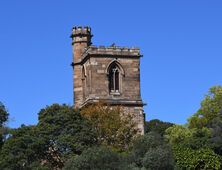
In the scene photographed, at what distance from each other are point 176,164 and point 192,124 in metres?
19.4

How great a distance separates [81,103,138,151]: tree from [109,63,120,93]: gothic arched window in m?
2.98

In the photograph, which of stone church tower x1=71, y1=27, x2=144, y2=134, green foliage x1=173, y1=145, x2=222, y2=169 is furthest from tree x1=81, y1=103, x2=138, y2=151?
green foliage x1=173, y1=145, x2=222, y2=169

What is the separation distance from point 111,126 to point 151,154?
1015 cm

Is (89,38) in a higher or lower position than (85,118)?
higher

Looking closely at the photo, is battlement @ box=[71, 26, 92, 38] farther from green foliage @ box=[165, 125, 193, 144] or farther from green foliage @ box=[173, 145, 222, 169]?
green foliage @ box=[173, 145, 222, 169]

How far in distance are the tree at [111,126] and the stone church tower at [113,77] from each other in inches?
78.6

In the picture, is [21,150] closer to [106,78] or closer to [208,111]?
[106,78]

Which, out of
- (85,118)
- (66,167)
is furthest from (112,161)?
(85,118)

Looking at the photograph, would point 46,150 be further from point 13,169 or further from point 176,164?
point 176,164

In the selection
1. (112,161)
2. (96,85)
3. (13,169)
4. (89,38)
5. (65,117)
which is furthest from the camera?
(89,38)

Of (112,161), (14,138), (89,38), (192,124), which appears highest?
(89,38)

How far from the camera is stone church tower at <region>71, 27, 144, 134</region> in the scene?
6009 centimetres

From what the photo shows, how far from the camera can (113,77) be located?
200ft

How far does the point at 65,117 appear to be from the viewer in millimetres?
51094
